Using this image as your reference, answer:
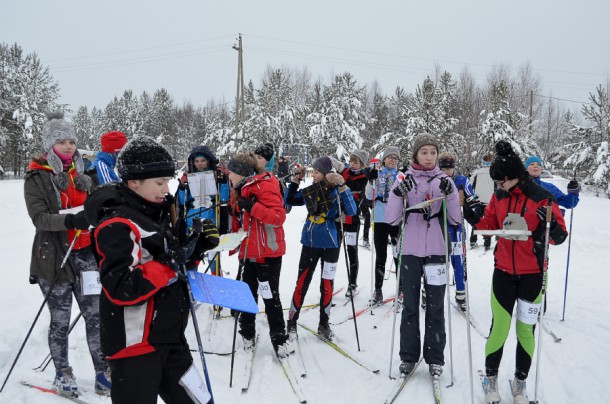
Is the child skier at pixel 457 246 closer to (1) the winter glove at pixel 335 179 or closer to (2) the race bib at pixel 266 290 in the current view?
(1) the winter glove at pixel 335 179

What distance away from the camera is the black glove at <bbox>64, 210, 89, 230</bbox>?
288 centimetres

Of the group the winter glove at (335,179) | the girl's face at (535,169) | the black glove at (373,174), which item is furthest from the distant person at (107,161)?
the girl's face at (535,169)

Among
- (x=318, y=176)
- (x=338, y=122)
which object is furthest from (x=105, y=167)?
(x=338, y=122)

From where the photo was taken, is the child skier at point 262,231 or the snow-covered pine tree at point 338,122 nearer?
the child skier at point 262,231

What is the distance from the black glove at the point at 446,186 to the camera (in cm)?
367

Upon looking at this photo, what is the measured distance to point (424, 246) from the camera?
12.5 feet

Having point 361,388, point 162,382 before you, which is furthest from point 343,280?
point 162,382

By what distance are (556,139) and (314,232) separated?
6338 centimetres

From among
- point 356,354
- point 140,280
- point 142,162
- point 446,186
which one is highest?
point 142,162

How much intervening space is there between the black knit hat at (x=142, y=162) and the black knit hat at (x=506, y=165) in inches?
110

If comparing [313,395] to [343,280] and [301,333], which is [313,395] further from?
[343,280]

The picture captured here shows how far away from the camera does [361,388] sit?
12.2ft

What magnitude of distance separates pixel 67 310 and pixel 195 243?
2.00m

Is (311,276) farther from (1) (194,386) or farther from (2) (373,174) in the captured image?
→ (1) (194,386)
